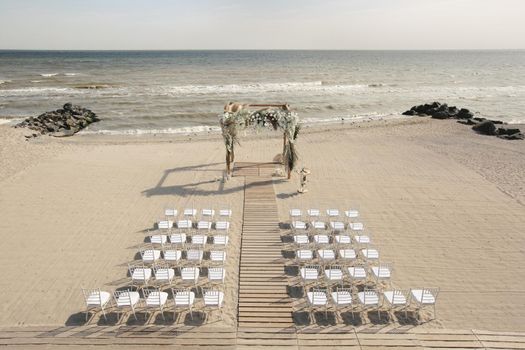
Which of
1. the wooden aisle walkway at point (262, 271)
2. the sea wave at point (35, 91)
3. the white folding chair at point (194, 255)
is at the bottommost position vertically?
the wooden aisle walkway at point (262, 271)

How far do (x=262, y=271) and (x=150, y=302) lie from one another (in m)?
3.32

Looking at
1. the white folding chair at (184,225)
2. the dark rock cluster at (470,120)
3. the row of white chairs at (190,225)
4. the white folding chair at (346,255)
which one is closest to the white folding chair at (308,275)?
the white folding chair at (346,255)

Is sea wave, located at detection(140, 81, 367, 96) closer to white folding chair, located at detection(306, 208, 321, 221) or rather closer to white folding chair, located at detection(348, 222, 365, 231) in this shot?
white folding chair, located at detection(306, 208, 321, 221)

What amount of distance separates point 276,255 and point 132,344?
502 cm

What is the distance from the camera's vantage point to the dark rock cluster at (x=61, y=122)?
32344 mm

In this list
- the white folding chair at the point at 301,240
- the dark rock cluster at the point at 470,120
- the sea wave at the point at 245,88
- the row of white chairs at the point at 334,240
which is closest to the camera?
the white folding chair at the point at 301,240

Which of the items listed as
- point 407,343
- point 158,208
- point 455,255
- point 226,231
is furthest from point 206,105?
point 407,343

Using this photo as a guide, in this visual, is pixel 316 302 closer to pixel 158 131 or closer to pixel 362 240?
pixel 362 240

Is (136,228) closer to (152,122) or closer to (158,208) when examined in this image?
(158,208)

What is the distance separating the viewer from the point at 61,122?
34.1 m

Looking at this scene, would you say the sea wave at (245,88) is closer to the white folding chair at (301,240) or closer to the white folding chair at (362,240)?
the white folding chair at (301,240)

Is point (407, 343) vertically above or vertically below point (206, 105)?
below

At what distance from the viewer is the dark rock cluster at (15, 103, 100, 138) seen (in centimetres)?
3234

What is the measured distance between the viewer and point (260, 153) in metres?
24.7
